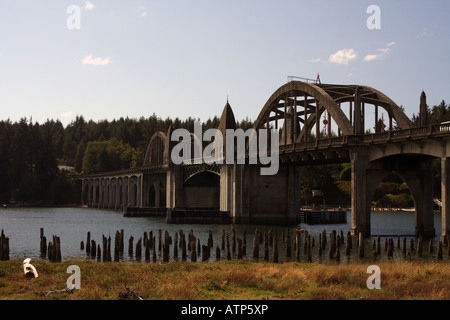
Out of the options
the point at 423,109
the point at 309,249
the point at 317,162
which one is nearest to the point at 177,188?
the point at 317,162

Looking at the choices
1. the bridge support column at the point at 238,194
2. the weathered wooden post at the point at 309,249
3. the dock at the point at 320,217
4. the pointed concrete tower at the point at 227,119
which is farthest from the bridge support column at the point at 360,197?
the pointed concrete tower at the point at 227,119

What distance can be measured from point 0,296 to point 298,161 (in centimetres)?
5274

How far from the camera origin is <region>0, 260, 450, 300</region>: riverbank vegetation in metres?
19.5

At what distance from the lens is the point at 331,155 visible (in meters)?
59.0

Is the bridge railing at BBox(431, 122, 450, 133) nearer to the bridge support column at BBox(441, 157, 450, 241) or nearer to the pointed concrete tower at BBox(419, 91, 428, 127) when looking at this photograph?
the bridge support column at BBox(441, 157, 450, 241)

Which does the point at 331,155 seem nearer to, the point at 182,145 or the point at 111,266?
the point at 111,266

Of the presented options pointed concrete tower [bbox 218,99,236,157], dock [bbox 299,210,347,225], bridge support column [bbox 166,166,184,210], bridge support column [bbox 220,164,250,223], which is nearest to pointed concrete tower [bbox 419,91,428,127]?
bridge support column [bbox 220,164,250,223]

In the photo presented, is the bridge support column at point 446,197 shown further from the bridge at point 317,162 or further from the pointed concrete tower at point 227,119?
the pointed concrete tower at point 227,119

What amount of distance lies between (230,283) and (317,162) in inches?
1820

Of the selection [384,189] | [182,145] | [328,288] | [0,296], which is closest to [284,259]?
[328,288]

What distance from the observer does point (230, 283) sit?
22.6 m

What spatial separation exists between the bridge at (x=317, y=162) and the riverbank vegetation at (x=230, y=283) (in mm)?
21875

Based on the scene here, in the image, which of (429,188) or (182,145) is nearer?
(429,188)

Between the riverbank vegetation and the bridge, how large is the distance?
861 inches
